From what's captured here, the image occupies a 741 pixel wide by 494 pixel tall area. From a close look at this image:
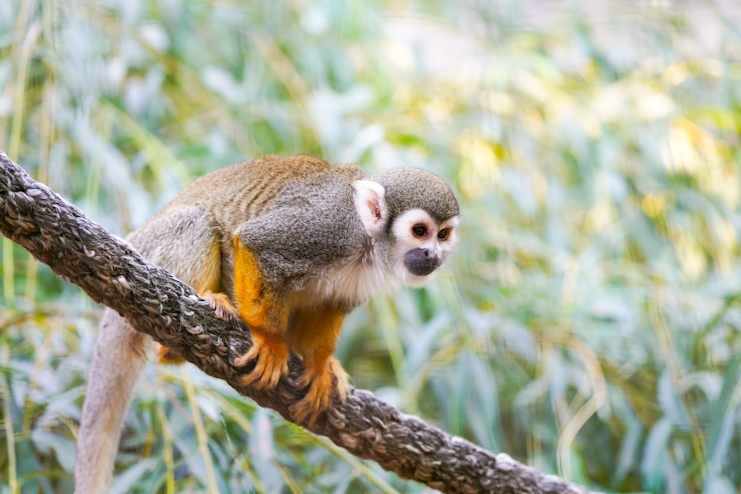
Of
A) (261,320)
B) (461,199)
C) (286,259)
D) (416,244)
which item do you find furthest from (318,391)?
(461,199)

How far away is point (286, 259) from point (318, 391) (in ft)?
1.27

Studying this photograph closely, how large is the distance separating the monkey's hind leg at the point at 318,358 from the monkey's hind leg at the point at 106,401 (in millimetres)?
483

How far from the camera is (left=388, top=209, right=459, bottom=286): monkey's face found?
2.03 m

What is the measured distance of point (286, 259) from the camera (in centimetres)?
190

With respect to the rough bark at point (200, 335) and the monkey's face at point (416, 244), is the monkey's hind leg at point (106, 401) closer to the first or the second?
the rough bark at point (200, 335)

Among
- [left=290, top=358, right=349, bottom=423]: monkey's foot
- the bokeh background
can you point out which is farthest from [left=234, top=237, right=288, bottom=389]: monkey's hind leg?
the bokeh background

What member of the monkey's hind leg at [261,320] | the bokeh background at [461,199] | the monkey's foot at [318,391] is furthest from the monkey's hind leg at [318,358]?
the bokeh background at [461,199]

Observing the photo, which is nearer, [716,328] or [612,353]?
[716,328]

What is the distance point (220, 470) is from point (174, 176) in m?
1.42

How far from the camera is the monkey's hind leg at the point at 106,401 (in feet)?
6.36

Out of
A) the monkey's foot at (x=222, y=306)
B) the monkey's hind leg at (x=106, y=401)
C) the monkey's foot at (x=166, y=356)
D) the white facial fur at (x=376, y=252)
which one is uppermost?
the white facial fur at (x=376, y=252)

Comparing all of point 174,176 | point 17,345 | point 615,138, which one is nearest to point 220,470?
point 17,345

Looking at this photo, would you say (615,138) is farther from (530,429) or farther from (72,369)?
(72,369)

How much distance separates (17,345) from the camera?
2.69m
